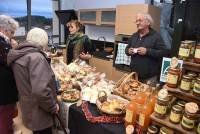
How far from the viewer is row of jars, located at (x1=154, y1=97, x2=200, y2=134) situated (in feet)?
3.51

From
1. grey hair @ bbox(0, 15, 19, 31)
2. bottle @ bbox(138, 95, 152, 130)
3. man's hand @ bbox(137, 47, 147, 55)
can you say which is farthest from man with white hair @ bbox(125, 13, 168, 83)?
grey hair @ bbox(0, 15, 19, 31)

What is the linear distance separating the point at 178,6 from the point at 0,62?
210 cm

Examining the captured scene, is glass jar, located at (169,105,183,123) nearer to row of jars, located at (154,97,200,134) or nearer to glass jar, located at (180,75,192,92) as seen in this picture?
row of jars, located at (154,97,200,134)

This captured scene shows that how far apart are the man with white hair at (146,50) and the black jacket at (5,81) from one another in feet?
4.67

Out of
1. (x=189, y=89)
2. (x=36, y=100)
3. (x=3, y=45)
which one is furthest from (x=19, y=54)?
(x=189, y=89)

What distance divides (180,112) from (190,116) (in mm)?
75

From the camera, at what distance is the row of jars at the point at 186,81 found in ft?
3.64

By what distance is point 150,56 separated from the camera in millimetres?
2482

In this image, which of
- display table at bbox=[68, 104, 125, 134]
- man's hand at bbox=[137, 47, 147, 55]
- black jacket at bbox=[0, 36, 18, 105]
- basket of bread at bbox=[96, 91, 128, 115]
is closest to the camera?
display table at bbox=[68, 104, 125, 134]

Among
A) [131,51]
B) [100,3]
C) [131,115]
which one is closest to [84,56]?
[131,51]

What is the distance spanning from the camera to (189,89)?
1.17 meters

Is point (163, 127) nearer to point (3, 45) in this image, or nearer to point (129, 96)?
point (129, 96)

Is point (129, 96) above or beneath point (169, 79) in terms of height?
beneath

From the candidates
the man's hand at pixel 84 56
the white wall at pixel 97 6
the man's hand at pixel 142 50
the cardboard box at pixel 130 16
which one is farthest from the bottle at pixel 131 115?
the white wall at pixel 97 6
